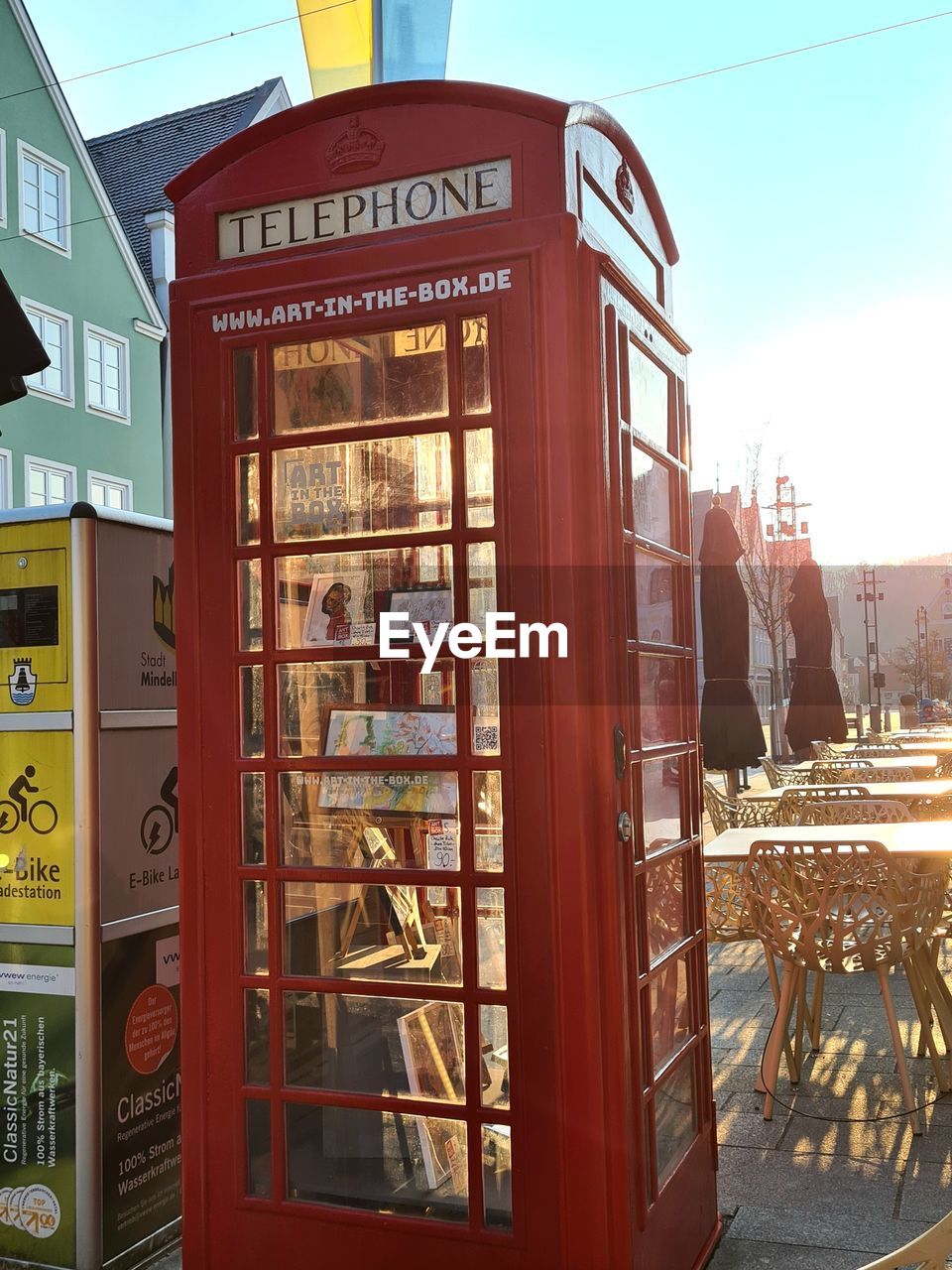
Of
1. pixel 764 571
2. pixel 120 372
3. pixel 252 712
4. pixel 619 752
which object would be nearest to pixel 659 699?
pixel 619 752

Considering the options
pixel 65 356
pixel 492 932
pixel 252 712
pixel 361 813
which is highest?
pixel 65 356

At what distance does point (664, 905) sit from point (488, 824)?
711 millimetres

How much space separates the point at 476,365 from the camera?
2.90m

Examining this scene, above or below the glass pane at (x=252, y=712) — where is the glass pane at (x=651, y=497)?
above

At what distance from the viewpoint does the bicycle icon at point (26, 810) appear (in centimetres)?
370

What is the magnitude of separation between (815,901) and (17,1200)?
301cm

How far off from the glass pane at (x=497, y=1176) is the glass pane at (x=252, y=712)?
3.59 ft

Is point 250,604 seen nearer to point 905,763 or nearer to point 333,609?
point 333,609

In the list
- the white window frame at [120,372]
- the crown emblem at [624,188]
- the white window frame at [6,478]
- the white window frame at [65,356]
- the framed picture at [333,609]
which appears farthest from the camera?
the white window frame at [120,372]

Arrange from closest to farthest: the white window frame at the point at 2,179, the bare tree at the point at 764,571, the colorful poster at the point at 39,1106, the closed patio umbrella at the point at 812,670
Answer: the colorful poster at the point at 39,1106 → the closed patio umbrella at the point at 812,670 → the white window frame at the point at 2,179 → the bare tree at the point at 764,571

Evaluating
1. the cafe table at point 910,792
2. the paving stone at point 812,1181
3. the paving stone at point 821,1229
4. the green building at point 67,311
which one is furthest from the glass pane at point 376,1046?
the green building at point 67,311

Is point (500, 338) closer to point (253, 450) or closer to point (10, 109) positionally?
point (253, 450)

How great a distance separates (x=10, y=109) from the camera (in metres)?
18.5

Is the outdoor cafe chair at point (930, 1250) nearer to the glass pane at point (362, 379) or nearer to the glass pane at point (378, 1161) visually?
the glass pane at point (378, 1161)
